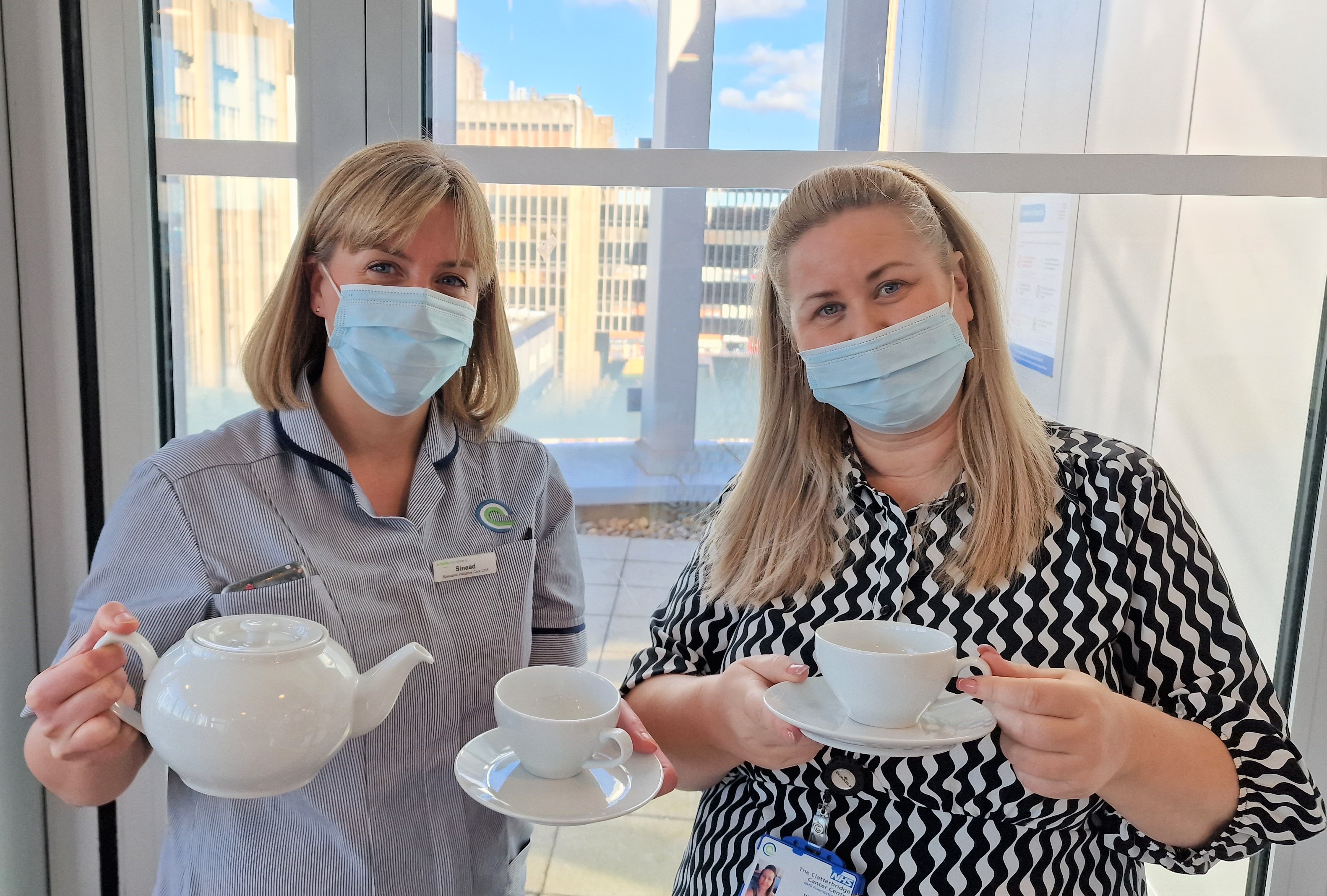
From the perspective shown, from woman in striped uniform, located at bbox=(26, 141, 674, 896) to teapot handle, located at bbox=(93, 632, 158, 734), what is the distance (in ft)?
0.29

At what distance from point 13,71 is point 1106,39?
1970 mm

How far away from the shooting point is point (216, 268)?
1.87 metres

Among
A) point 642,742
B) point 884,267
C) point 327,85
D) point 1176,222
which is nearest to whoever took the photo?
point 642,742

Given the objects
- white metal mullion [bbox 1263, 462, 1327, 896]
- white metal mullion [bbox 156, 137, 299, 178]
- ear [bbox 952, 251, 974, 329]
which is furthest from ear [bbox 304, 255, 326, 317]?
white metal mullion [bbox 1263, 462, 1327, 896]

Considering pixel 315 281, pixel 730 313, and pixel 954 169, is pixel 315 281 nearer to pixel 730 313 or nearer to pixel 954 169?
pixel 730 313

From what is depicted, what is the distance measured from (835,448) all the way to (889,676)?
0.57 meters

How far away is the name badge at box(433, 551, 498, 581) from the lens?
53.8 inches

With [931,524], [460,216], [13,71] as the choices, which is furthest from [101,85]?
[931,524]

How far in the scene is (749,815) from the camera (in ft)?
4.56

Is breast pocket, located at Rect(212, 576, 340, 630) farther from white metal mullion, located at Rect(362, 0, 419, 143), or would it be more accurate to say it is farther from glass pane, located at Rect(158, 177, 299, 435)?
white metal mullion, located at Rect(362, 0, 419, 143)

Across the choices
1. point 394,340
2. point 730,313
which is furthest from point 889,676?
point 730,313

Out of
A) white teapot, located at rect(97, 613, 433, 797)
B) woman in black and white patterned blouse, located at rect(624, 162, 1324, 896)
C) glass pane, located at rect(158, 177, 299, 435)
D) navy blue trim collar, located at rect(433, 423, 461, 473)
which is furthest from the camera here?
glass pane, located at rect(158, 177, 299, 435)

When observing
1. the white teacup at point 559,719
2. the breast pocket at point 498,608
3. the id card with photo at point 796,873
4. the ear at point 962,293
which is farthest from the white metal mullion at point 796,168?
the id card with photo at point 796,873

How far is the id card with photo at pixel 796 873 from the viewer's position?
4.18ft
